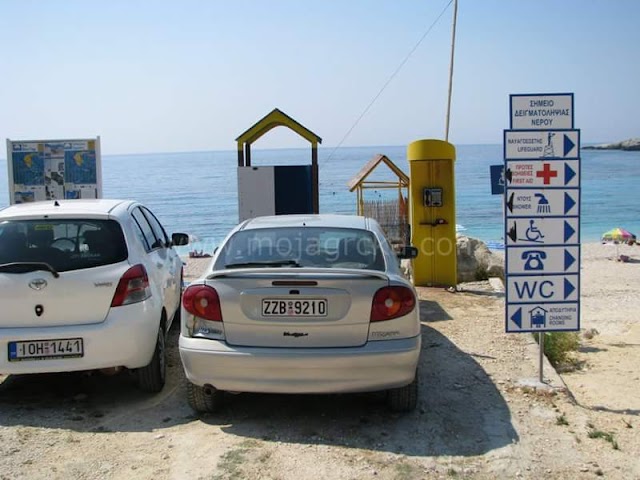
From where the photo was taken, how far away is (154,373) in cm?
602

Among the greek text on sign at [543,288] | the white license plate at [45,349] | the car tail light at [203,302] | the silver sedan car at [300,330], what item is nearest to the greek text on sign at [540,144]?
the greek text on sign at [543,288]

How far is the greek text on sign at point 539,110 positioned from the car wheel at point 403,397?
239 cm

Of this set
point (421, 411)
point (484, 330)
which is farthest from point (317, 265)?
point (484, 330)

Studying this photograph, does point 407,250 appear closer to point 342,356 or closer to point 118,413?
point 342,356

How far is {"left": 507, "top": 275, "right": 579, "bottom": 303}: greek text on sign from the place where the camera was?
626 centimetres

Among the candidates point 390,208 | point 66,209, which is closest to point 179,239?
point 66,209

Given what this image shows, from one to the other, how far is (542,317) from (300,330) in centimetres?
248

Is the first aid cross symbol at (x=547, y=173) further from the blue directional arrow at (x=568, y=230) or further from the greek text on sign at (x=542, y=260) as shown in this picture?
the greek text on sign at (x=542, y=260)

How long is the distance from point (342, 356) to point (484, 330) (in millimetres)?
3959

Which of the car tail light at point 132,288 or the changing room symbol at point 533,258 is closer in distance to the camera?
the car tail light at point 132,288

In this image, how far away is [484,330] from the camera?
8422 mm

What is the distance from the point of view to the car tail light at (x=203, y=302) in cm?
507

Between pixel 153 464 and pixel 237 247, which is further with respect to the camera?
pixel 237 247

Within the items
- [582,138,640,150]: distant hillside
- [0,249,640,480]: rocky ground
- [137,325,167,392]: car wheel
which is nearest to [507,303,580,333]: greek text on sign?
[0,249,640,480]: rocky ground
